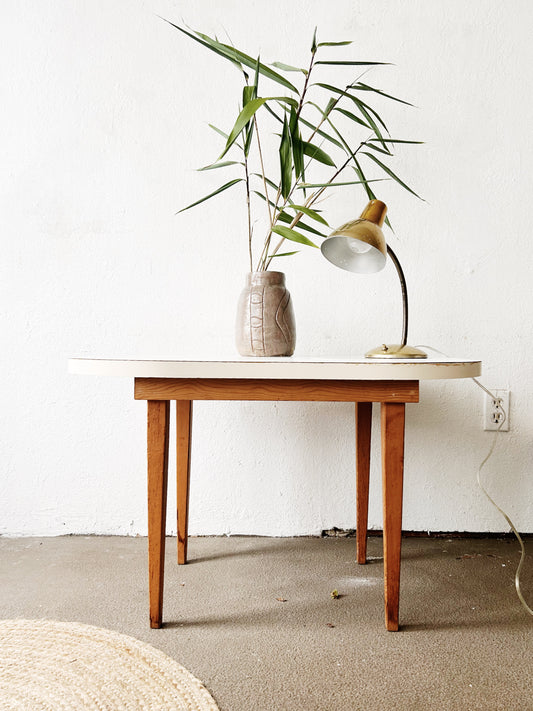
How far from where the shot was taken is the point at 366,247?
1149 millimetres

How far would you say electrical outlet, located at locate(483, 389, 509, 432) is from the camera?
155cm

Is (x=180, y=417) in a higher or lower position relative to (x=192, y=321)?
lower

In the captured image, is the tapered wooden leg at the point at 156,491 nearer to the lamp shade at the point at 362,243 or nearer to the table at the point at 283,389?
the table at the point at 283,389

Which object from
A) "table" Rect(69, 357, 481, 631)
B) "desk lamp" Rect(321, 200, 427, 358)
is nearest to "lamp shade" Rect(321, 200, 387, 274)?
"desk lamp" Rect(321, 200, 427, 358)

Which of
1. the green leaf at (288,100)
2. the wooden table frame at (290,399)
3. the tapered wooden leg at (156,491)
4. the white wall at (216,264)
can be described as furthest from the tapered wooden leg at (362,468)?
the green leaf at (288,100)

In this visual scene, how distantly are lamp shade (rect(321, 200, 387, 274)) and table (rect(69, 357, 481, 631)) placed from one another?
0.77 ft

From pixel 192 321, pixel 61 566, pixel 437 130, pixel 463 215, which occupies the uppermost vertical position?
pixel 437 130

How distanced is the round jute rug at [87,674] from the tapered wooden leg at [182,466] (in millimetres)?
357

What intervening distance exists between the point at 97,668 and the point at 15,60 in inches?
59.5

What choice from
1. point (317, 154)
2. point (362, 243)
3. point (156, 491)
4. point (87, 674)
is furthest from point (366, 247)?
point (87, 674)

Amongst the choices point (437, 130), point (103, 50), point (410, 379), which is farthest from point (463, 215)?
point (103, 50)

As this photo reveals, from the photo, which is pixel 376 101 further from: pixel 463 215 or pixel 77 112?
pixel 77 112

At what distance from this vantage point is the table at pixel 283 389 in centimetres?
95

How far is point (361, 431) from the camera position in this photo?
135 centimetres
